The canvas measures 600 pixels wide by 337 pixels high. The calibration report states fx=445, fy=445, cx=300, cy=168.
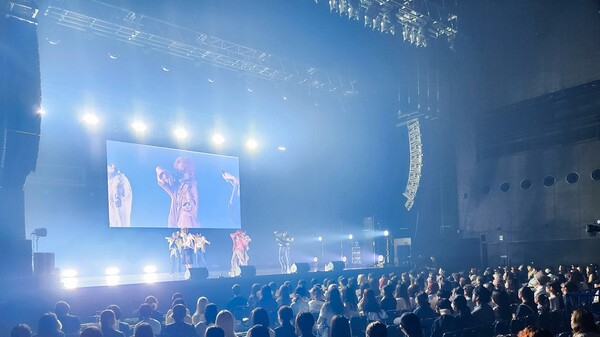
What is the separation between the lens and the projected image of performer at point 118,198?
647 inches

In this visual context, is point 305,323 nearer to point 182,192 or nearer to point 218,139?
point 182,192

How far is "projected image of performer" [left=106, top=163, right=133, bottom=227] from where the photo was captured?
53.9 feet

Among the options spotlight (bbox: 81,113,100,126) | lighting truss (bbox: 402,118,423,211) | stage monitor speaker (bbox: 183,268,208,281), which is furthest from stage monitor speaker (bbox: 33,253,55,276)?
lighting truss (bbox: 402,118,423,211)

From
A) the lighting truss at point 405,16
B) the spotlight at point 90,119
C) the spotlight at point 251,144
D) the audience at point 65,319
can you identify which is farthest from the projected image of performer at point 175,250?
the audience at point 65,319

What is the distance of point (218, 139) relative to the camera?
65.8ft

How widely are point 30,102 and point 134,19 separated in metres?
5.43

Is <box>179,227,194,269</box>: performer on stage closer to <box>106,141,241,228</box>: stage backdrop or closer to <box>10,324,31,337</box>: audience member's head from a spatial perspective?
<box>106,141,241,228</box>: stage backdrop

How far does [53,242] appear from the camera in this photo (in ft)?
50.6

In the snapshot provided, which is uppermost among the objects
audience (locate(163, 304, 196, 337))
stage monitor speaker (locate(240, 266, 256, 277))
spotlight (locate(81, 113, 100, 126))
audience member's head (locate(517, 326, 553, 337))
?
spotlight (locate(81, 113, 100, 126))

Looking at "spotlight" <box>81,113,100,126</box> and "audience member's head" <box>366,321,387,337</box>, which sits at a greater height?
"spotlight" <box>81,113,100,126</box>

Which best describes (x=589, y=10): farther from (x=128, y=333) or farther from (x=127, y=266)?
(x=127, y=266)

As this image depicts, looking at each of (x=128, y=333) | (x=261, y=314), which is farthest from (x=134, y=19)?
(x=261, y=314)

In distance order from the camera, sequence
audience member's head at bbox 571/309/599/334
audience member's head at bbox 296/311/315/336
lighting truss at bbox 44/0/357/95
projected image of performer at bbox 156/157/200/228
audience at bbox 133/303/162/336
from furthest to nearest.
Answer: projected image of performer at bbox 156/157/200/228 < lighting truss at bbox 44/0/357/95 < audience at bbox 133/303/162/336 < audience member's head at bbox 296/311/315/336 < audience member's head at bbox 571/309/599/334

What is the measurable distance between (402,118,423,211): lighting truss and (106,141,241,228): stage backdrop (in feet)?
24.9
